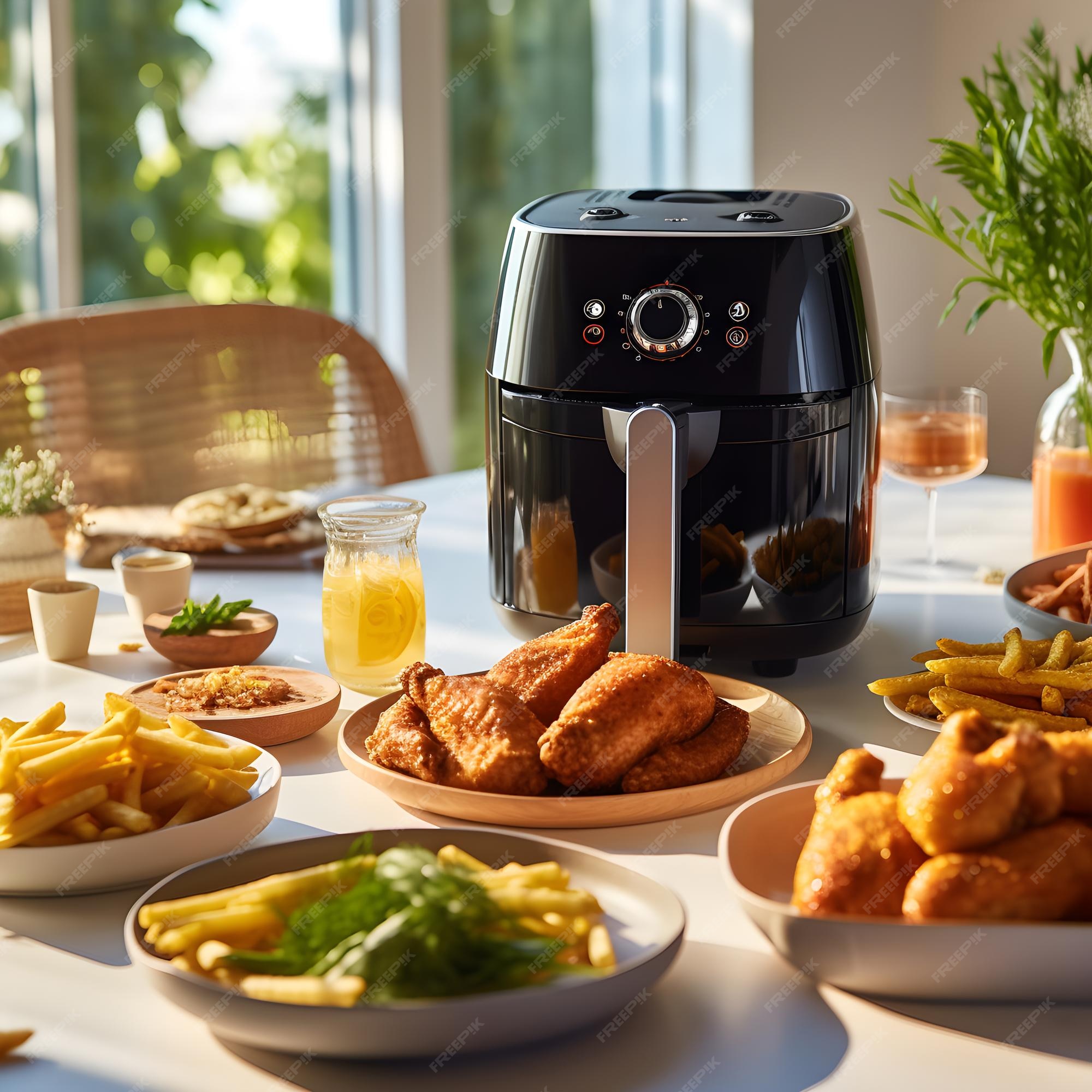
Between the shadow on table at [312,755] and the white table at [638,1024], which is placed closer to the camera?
the white table at [638,1024]

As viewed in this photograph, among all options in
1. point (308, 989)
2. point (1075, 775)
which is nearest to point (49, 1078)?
point (308, 989)

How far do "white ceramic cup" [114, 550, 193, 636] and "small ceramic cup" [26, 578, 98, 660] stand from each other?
60mm

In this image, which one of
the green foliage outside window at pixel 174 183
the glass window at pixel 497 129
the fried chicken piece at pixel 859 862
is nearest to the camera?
the fried chicken piece at pixel 859 862

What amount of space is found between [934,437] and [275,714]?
99cm

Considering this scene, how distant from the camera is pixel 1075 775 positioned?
2.27 feet

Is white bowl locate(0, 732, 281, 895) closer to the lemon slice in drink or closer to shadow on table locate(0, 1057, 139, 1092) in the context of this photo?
shadow on table locate(0, 1057, 139, 1092)

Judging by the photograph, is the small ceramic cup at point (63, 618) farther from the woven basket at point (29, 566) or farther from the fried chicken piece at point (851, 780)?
the fried chicken piece at point (851, 780)

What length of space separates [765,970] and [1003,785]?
0.17 meters

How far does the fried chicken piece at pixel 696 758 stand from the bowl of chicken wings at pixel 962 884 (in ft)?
0.68

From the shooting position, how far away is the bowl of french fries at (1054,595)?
1220 mm

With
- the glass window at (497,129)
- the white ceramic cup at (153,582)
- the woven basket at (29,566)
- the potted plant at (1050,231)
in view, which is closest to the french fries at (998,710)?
the potted plant at (1050,231)

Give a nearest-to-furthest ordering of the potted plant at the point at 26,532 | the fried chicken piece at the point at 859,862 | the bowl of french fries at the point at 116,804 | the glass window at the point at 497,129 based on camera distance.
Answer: the fried chicken piece at the point at 859,862 < the bowl of french fries at the point at 116,804 < the potted plant at the point at 26,532 < the glass window at the point at 497,129

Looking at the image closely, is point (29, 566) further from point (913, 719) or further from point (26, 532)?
point (913, 719)

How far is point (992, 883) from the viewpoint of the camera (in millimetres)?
668
